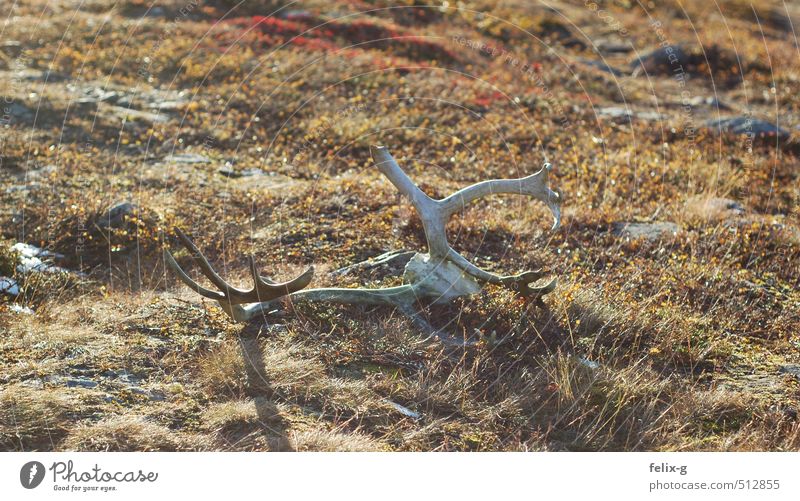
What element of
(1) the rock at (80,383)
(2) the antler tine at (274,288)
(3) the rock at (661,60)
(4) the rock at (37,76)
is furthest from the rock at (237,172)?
(3) the rock at (661,60)

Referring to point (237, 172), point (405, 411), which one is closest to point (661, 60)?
point (237, 172)

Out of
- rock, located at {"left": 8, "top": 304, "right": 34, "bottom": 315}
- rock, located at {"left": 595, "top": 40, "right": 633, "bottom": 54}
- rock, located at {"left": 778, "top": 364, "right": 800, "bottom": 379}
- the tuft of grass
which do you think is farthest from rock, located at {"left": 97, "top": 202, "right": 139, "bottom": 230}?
rock, located at {"left": 595, "top": 40, "right": 633, "bottom": 54}

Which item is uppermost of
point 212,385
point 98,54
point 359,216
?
point 212,385

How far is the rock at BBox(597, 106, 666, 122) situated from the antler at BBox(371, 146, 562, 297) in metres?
11.4

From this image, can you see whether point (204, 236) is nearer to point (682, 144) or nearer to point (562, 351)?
point (562, 351)

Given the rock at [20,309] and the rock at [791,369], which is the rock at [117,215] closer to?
the rock at [20,309]

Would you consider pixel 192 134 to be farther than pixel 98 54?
No

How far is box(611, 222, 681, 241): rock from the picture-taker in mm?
11597

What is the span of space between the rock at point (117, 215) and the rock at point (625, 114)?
12449mm

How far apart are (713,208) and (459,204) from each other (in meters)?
6.19

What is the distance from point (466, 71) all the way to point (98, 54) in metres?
10.8

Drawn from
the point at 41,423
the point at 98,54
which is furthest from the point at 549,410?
the point at 98,54

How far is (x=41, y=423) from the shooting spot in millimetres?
6438
